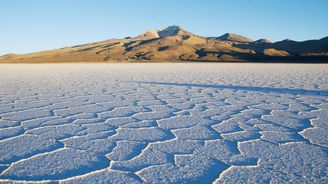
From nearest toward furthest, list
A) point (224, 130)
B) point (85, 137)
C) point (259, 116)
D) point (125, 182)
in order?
point (125, 182)
point (85, 137)
point (224, 130)
point (259, 116)

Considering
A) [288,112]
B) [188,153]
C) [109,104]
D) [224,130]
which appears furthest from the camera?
[109,104]

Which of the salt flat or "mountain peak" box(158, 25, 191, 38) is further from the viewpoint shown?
"mountain peak" box(158, 25, 191, 38)

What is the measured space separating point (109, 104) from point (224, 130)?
6.07ft

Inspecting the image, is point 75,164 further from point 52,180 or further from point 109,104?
point 109,104

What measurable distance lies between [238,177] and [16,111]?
272cm

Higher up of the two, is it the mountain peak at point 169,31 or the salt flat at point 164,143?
the mountain peak at point 169,31

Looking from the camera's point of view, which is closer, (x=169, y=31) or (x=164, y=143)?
(x=164, y=143)

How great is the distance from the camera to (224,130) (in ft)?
8.63

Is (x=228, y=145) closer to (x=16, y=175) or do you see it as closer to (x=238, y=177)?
(x=238, y=177)

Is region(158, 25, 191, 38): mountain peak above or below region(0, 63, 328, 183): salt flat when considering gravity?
above

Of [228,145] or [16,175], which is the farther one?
[228,145]

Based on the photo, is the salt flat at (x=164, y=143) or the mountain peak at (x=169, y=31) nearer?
the salt flat at (x=164, y=143)

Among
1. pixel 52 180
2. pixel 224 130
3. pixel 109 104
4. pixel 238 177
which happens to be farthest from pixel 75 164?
pixel 109 104

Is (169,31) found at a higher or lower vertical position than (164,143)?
higher
